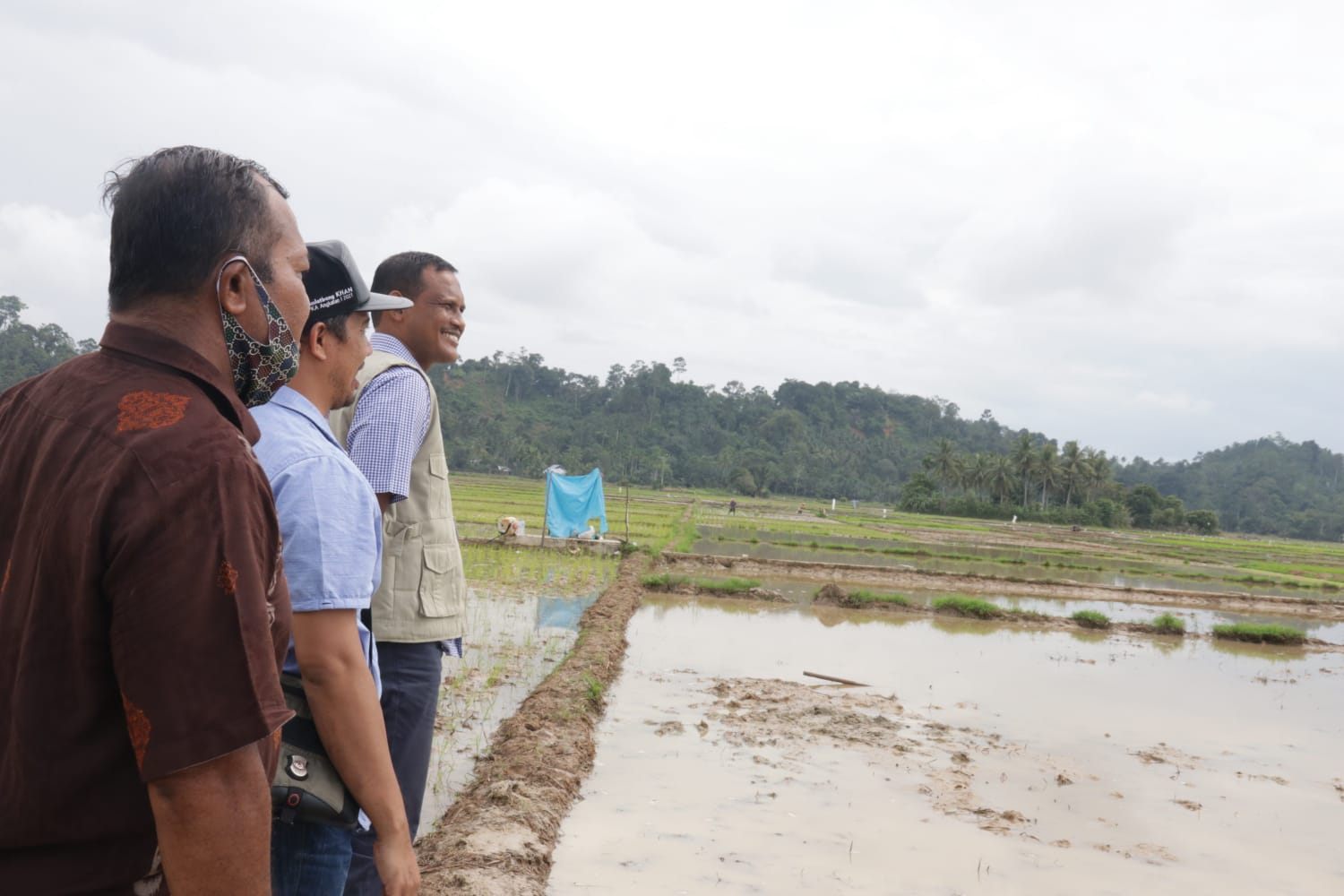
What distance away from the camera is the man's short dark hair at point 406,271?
268 centimetres

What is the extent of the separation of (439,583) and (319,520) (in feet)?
2.69

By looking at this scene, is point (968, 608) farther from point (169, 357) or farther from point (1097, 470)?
point (1097, 470)

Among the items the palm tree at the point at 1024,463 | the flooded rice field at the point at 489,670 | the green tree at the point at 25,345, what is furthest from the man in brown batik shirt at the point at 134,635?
the palm tree at the point at 1024,463

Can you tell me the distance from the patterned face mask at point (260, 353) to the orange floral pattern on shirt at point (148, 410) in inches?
6.8

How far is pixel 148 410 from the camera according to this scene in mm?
963

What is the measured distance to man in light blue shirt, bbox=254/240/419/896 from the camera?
4.70 ft

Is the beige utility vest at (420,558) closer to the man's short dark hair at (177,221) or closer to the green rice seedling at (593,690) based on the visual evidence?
the man's short dark hair at (177,221)

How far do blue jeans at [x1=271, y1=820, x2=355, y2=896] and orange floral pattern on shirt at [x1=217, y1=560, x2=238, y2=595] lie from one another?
775 millimetres

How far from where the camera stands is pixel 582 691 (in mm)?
6617

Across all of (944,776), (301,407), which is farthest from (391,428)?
Answer: (944,776)

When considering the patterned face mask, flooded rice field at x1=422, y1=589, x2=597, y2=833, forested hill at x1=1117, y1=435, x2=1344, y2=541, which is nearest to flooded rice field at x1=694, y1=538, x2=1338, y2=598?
flooded rice field at x1=422, y1=589, x2=597, y2=833

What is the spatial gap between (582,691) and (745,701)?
1409mm

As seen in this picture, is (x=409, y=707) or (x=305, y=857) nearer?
(x=305, y=857)

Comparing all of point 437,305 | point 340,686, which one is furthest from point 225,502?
point 437,305
